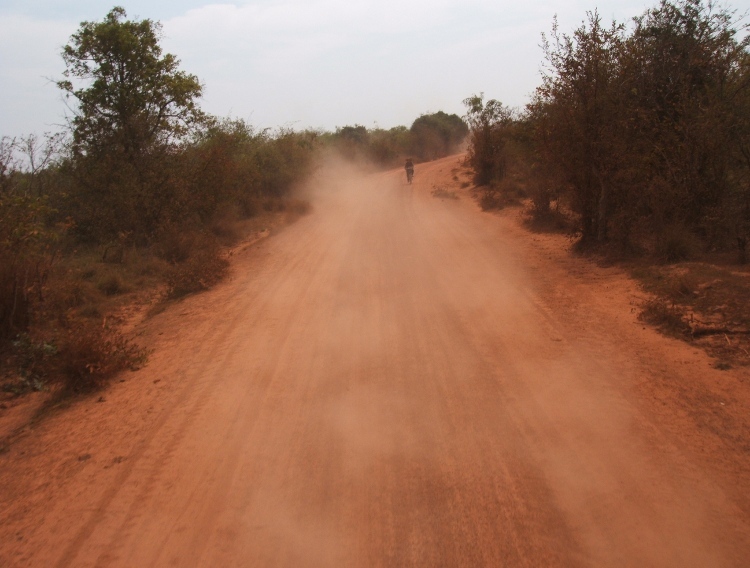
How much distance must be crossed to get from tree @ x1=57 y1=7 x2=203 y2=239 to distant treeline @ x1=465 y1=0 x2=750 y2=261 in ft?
34.4

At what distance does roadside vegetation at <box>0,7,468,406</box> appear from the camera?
7770 mm

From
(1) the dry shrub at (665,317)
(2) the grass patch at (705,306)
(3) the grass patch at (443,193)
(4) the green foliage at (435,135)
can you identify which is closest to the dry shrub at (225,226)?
(3) the grass patch at (443,193)

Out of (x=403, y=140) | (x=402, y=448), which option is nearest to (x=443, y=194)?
(x=402, y=448)

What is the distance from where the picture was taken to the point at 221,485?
14.5 feet

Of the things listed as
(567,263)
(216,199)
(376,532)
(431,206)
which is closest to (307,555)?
(376,532)

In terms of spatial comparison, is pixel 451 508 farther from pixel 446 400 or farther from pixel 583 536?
pixel 446 400

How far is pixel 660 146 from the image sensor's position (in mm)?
10508

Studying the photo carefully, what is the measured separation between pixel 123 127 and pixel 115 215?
3.11 m

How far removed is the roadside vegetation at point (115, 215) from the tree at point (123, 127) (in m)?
0.03

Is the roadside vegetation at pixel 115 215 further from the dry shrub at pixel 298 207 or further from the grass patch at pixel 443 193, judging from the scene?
the grass patch at pixel 443 193

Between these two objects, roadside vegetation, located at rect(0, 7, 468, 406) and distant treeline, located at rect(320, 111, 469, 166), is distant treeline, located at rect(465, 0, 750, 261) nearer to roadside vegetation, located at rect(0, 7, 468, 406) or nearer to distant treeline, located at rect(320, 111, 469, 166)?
roadside vegetation, located at rect(0, 7, 468, 406)

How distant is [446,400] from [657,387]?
213 cm

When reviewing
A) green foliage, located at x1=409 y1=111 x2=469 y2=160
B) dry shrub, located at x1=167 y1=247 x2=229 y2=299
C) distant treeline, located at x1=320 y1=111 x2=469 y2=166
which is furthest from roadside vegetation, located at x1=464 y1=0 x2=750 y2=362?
green foliage, located at x1=409 y1=111 x2=469 y2=160

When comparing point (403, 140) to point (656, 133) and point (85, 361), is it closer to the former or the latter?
point (656, 133)
